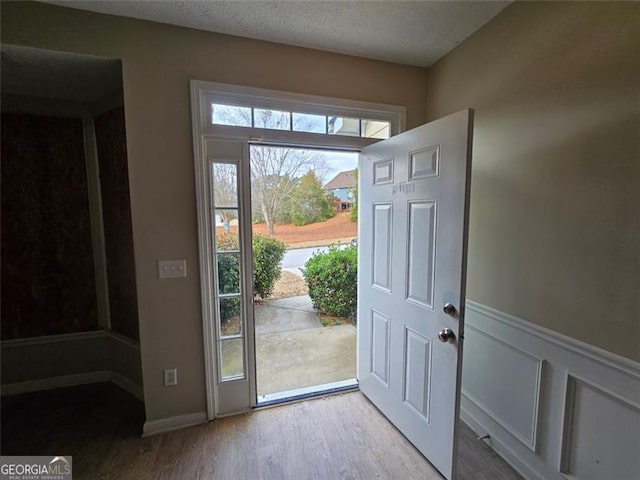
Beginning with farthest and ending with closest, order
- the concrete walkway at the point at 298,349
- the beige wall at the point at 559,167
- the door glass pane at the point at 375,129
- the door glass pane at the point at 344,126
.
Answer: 1. the concrete walkway at the point at 298,349
2. the door glass pane at the point at 375,129
3. the door glass pane at the point at 344,126
4. the beige wall at the point at 559,167

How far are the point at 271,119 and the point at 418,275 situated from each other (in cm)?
143

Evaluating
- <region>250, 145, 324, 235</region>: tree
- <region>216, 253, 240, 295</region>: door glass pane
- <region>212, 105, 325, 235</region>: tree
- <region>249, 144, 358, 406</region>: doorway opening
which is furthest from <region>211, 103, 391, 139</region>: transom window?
<region>250, 145, 324, 235</region>: tree

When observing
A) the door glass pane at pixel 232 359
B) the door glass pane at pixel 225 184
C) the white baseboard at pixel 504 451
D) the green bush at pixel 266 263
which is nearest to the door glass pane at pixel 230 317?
the door glass pane at pixel 232 359

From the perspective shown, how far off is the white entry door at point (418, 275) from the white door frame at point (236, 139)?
0.37 m

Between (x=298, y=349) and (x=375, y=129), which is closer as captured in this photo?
(x=375, y=129)

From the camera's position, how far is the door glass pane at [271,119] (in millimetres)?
1964

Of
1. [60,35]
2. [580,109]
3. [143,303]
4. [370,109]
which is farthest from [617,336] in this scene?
[60,35]

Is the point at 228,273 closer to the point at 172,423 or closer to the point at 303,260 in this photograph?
the point at 172,423

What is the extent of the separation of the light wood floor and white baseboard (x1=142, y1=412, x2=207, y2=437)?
4 centimetres

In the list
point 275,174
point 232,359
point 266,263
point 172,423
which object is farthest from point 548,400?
point 275,174

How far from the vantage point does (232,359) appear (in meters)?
2.06

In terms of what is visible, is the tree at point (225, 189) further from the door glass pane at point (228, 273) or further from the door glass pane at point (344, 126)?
the door glass pane at point (344, 126)

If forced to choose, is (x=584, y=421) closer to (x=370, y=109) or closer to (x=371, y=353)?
(x=371, y=353)

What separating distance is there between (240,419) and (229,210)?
149cm
